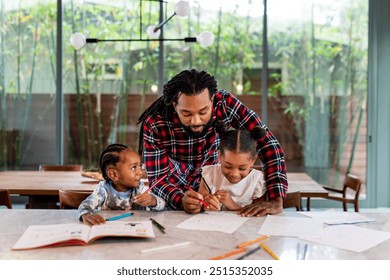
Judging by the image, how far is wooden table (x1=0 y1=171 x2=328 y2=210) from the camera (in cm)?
330

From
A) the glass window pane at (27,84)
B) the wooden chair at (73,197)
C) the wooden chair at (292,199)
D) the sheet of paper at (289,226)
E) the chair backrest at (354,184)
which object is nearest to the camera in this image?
the sheet of paper at (289,226)

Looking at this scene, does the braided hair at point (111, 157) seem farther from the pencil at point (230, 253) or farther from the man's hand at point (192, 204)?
the pencil at point (230, 253)

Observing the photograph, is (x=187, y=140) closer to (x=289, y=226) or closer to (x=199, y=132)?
(x=199, y=132)

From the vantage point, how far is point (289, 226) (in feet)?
5.81

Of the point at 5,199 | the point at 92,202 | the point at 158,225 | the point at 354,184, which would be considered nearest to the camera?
the point at 158,225

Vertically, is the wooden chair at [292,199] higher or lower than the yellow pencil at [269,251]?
lower

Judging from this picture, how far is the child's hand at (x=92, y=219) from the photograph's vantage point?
1.76 metres

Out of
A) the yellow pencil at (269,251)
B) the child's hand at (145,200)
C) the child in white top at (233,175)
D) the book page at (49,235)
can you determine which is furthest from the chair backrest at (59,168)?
the yellow pencil at (269,251)

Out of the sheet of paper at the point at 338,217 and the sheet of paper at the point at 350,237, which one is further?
the sheet of paper at the point at 338,217

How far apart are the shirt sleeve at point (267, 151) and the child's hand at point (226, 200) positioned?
0.49ft

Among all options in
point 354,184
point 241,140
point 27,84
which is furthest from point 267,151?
point 27,84

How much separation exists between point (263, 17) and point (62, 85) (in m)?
2.43

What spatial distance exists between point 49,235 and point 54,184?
2032 mm
